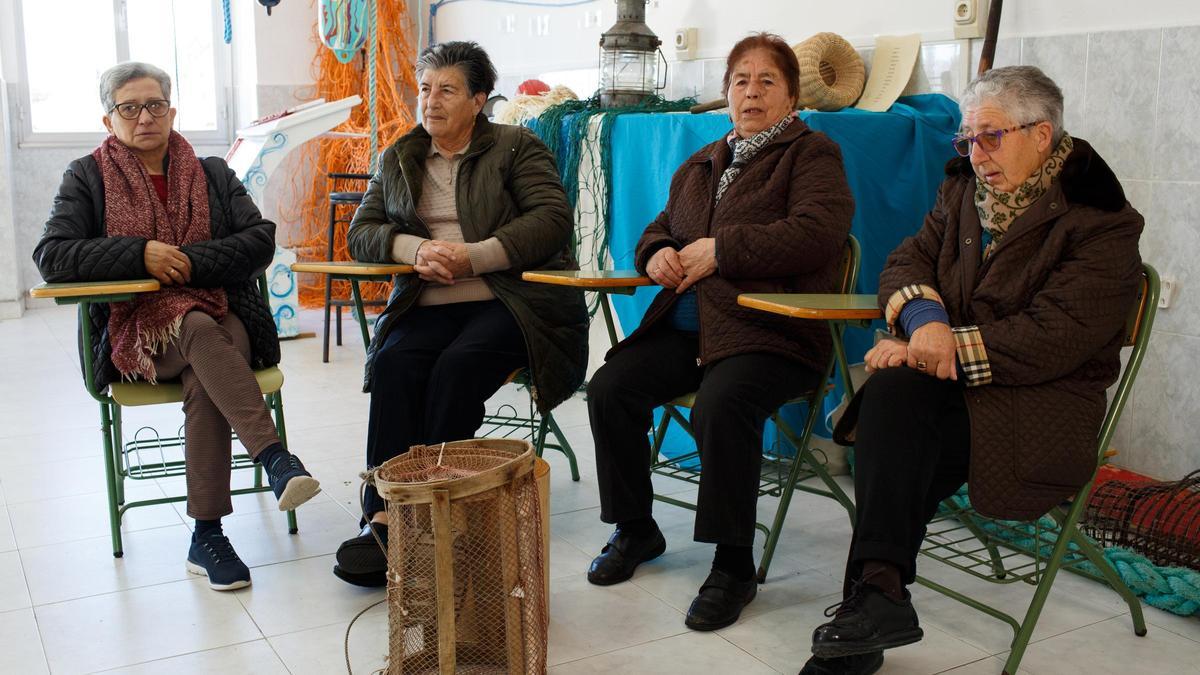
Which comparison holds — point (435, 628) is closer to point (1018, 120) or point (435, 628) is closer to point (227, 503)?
point (227, 503)

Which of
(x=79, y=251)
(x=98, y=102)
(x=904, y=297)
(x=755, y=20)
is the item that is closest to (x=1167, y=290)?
(x=904, y=297)

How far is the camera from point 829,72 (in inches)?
134

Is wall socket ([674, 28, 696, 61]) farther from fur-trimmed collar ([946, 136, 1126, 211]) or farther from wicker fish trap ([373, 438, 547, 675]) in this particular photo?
wicker fish trap ([373, 438, 547, 675])

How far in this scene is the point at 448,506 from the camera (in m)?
1.87

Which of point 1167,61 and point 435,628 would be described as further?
point 1167,61

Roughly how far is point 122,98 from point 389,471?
128cm

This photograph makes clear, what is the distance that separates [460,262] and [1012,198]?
128 centimetres

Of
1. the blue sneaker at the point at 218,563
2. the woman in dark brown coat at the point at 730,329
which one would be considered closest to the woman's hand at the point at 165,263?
the blue sneaker at the point at 218,563

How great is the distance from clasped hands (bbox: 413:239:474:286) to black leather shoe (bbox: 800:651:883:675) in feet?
4.13

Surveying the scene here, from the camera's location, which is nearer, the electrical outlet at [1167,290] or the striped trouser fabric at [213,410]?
A: the striped trouser fabric at [213,410]

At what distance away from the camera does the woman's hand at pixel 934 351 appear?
2070 mm

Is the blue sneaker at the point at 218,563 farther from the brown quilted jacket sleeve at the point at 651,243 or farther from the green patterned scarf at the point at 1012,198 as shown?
the green patterned scarf at the point at 1012,198

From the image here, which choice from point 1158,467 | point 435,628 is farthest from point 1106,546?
point 435,628

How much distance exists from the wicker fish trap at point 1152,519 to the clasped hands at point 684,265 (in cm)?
107
